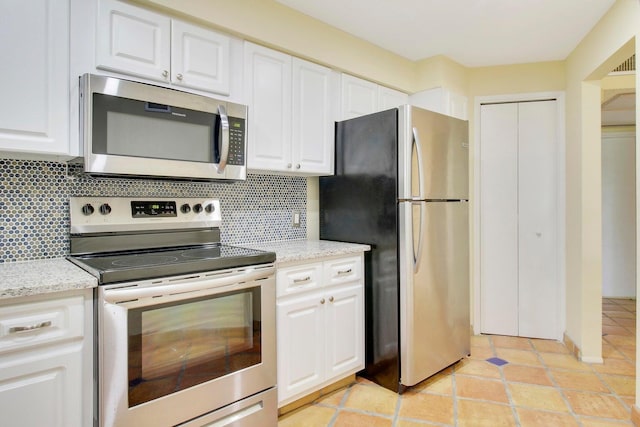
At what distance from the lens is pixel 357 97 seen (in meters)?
2.74

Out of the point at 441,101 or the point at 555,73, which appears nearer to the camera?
the point at 441,101

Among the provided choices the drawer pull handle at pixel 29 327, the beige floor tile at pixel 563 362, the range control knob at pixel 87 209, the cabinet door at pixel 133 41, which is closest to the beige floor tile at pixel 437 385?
the beige floor tile at pixel 563 362

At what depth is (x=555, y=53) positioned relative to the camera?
3014mm

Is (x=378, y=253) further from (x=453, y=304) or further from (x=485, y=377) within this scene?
(x=485, y=377)

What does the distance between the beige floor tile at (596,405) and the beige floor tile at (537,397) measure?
6cm

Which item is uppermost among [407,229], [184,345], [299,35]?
[299,35]

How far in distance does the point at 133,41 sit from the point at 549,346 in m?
3.60

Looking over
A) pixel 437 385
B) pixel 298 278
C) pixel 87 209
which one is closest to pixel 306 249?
pixel 298 278

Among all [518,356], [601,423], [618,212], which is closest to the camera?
[601,423]

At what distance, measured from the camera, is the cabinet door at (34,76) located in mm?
1417

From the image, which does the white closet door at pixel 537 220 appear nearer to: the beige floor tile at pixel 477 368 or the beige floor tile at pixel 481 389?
the beige floor tile at pixel 477 368

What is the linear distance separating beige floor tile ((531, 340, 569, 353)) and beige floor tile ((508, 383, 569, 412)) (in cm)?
73

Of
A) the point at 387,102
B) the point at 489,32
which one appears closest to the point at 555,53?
the point at 489,32

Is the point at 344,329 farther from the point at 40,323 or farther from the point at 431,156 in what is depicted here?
the point at 40,323
